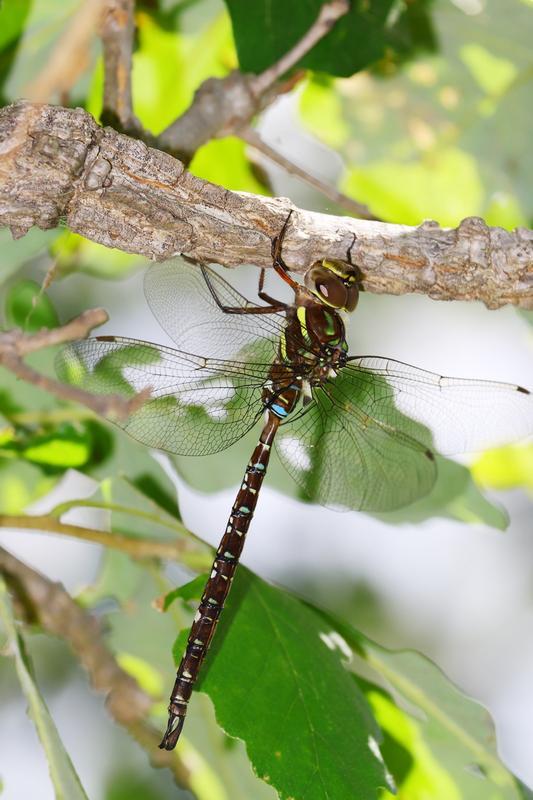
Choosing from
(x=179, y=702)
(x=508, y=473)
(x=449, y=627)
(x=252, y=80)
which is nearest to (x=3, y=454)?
(x=179, y=702)

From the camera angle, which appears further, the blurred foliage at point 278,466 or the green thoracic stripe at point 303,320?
the green thoracic stripe at point 303,320

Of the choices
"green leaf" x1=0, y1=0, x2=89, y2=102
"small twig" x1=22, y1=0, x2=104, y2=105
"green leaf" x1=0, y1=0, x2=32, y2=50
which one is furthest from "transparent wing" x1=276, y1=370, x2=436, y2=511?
"small twig" x1=22, y1=0, x2=104, y2=105

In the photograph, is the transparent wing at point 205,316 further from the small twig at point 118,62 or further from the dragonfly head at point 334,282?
the small twig at point 118,62

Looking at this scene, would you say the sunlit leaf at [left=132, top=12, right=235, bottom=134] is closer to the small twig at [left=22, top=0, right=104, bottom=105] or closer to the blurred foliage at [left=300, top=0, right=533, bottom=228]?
the blurred foliage at [left=300, top=0, right=533, bottom=228]

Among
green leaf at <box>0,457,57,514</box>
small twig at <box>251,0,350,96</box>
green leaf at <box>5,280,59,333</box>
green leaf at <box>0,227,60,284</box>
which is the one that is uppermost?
small twig at <box>251,0,350,96</box>

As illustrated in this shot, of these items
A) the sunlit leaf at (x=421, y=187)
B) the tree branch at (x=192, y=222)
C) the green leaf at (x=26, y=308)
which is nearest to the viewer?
the tree branch at (x=192, y=222)

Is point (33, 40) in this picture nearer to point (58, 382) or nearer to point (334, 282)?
point (334, 282)

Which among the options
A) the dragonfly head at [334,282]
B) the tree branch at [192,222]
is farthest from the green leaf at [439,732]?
the tree branch at [192,222]
